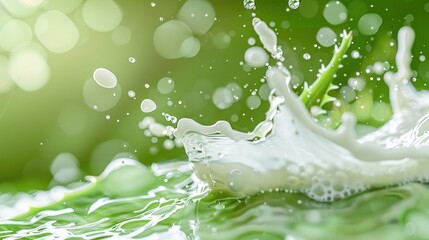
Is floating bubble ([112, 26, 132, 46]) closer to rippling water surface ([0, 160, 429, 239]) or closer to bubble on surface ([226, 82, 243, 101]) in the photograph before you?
bubble on surface ([226, 82, 243, 101])

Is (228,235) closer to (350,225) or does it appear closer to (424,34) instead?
(350,225)

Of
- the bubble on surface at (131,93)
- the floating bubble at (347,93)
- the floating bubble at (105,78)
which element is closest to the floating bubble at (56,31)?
the floating bubble at (105,78)

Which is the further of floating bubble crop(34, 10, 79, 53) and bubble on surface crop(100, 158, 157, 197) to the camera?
floating bubble crop(34, 10, 79, 53)

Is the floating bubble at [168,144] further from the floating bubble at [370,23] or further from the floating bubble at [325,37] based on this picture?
the floating bubble at [370,23]

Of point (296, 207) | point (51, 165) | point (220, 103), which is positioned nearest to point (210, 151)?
point (296, 207)

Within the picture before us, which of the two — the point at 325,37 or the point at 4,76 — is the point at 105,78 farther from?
the point at 325,37

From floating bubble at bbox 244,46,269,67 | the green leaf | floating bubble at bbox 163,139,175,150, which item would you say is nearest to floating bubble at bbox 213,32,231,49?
floating bubble at bbox 244,46,269,67
